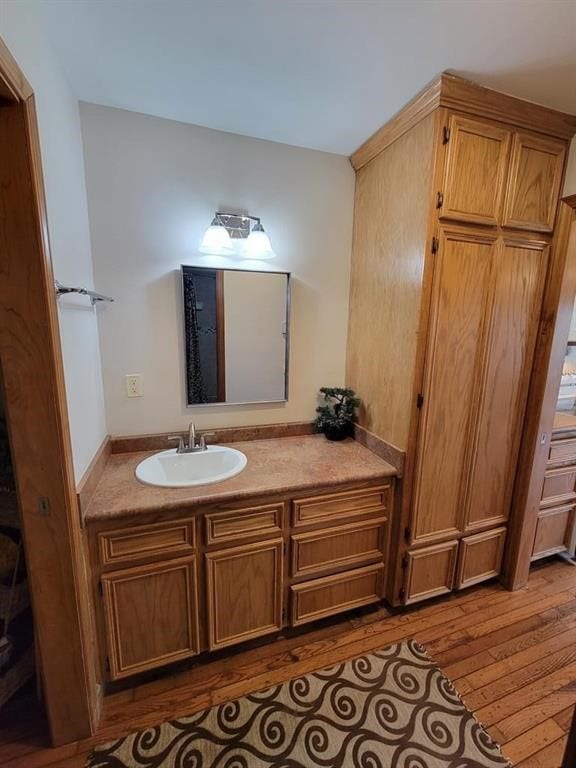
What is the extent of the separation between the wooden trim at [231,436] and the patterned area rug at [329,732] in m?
1.14

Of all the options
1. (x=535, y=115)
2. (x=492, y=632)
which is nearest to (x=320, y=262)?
(x=535, y=115)

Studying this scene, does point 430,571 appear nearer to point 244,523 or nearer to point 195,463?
point 244,523

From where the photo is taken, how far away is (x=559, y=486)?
82.2 inches

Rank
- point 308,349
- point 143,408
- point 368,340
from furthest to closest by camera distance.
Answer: point 308,349
point 368,340
point 143,408

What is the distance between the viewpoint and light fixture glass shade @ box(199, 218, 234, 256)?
65.9 inches

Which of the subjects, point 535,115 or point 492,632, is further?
point 492,632

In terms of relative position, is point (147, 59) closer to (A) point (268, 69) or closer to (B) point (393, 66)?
(A) point (268, 69)

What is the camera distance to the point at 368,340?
1.88 meters

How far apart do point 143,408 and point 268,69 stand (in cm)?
162

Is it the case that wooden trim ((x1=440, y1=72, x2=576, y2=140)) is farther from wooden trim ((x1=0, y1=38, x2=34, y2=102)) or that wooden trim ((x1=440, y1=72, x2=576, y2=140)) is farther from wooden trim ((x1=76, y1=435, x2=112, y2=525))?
wooden trim ((x1=76, y1=435, x2=112, y2=525))

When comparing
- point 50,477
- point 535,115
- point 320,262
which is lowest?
point 50,477

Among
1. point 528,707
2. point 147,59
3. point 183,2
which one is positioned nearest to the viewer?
point 183,2

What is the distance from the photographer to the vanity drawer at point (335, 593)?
1.60 metres

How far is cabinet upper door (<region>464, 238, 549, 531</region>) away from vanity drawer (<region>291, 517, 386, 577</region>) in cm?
53
